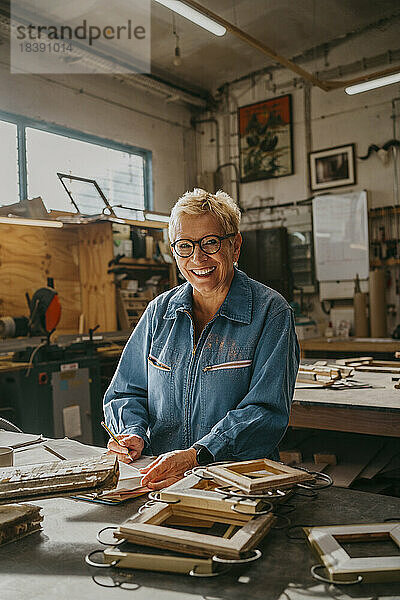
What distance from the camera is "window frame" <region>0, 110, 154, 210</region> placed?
5861 millimetres

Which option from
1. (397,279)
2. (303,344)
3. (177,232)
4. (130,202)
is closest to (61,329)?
(130,202)

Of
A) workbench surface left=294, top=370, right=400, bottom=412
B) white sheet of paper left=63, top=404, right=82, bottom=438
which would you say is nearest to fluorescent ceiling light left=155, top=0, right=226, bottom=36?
workbench surface left=294, top=370, right=400, bottom=412

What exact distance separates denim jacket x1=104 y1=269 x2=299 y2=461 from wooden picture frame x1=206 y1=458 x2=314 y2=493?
0.24 meters

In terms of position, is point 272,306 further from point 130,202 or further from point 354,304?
point 130,202

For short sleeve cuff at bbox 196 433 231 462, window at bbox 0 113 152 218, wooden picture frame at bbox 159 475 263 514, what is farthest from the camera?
window at bbox 0 113 152 218

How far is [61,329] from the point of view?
20.4ft

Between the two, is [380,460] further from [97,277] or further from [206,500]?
[97,277]

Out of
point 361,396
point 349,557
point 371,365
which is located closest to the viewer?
point 349,557

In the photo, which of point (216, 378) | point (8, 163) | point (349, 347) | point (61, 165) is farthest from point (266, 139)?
point (216, 378)

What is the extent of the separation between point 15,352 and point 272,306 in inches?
122

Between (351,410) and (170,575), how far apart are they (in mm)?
1940

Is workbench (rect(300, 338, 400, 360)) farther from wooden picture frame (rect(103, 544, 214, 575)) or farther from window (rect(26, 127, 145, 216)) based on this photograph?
wooden picture frame (rect(103, 544, 214, 575))

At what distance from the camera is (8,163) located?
5.79 meters

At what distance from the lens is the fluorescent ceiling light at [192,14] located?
3839 millimetres
